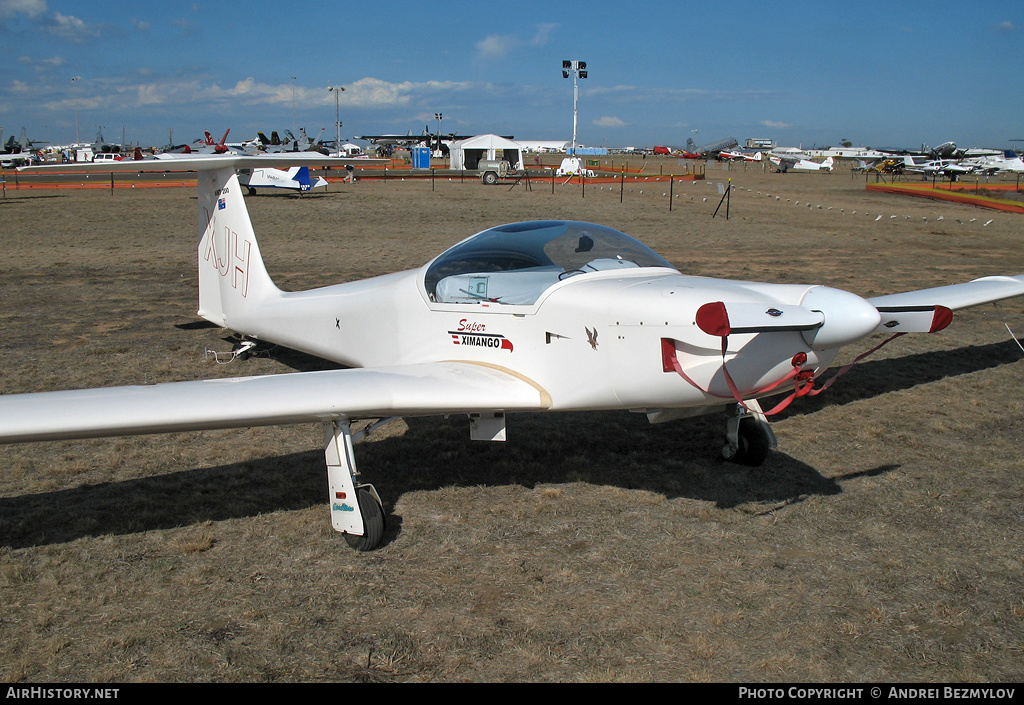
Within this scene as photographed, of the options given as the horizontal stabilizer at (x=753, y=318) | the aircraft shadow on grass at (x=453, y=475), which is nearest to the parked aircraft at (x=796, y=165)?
the aircraft shadow on grass at (x=453, y=475)

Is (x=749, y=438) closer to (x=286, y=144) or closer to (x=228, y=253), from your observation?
(x=228, y=253)

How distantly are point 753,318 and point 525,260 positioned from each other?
2081 millimetres

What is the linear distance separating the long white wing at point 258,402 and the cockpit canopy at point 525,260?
703 mm

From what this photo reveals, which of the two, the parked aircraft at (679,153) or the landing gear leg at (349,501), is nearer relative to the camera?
the landing gear leg at (349,501)

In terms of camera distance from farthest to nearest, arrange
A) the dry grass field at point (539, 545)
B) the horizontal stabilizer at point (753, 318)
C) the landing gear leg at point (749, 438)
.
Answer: the landing gear leg at point (749, 438) < the horizontal stabilizer at point (753, 318) < the dry grass field at point (539, 545)

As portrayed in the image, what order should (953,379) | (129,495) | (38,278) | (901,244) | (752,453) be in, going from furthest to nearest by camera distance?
1. (901,244)
2. (38,278)
3. (953,379)
4. (752,453)
5. (129,495)

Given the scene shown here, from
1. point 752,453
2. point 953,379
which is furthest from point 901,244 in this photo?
point 752,453

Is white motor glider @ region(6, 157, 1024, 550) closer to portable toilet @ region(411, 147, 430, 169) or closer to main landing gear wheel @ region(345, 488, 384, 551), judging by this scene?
main landing gear wheel @ region(345, 488, 384, 551)

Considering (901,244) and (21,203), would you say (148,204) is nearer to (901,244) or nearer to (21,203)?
(21,203)

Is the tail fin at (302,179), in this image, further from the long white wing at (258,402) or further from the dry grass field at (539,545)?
the long white wing at (258,402)

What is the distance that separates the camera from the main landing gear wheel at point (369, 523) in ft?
15.9

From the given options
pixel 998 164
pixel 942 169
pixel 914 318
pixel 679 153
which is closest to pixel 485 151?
pixel 942 169

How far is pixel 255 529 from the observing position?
5.14 metres
